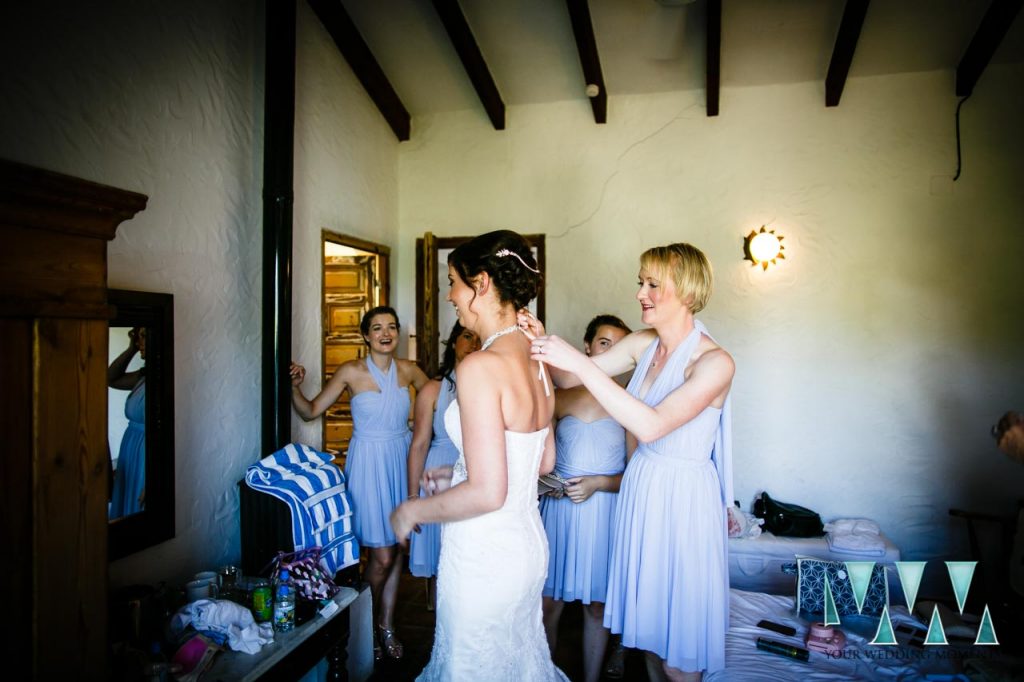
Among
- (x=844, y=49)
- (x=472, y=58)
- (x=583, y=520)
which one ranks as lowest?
(x=583, y=520)

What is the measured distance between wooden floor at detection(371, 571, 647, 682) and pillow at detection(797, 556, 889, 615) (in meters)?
0.93

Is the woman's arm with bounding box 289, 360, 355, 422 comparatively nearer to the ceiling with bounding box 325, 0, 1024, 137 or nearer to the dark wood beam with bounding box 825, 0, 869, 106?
the ceiling with bounding box 325, 0, 1024, 137

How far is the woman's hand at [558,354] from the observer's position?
1.81 m

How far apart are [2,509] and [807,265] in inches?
185

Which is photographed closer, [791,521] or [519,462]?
[519,462]

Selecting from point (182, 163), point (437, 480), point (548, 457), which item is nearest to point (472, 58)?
point (182, 163)

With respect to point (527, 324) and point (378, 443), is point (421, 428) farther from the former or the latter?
point (527, 324)

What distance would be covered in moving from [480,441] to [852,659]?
82.0 inches

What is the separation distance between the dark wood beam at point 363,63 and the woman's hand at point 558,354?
3237mm

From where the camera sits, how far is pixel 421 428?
329cm

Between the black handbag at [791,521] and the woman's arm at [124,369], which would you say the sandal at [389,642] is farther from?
the black handbag at [791,521]

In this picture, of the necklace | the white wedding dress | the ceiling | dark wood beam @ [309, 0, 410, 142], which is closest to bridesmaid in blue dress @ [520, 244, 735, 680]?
the necklace

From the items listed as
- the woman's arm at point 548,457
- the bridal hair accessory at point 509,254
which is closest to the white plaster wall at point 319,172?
the woman's arm at point 548,457

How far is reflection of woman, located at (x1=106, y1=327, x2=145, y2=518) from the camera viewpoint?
2.40 meters
